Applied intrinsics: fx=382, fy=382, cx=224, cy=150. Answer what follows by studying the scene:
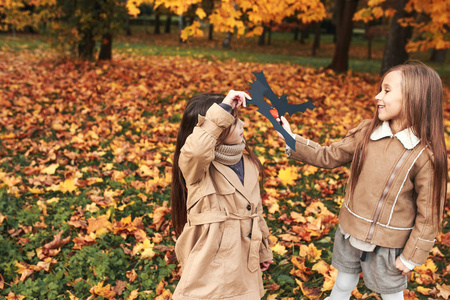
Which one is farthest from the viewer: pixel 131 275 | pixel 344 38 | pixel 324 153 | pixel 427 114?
pixel 344 38

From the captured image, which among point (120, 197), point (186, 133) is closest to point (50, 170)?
point (120, 197)

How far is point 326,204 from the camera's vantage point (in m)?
3.83

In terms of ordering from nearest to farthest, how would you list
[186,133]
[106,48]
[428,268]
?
1. [186,133]
2. [428,268]
3. [106,48]

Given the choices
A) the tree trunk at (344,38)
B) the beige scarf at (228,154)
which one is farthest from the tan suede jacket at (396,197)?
the tree trunk at (344,38)

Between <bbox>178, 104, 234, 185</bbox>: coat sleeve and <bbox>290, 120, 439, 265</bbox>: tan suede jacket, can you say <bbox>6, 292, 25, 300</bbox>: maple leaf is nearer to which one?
<bbox>178, 104, 234, 185</bbox>: coat sleeve

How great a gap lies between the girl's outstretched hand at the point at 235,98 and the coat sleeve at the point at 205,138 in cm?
6

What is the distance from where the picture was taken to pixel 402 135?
1.83 meters

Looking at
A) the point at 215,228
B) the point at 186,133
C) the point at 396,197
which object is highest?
the point at 186,133

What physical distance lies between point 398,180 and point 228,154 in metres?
0.82

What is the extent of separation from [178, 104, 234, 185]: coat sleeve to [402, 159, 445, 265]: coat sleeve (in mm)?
944

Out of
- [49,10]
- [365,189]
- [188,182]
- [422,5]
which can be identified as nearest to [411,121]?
[365,189]

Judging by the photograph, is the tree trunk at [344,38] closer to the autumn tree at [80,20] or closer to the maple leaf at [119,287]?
the autumn tree at [80,20]

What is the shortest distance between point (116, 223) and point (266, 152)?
2388mm

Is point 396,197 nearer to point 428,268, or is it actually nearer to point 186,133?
point 186,133
